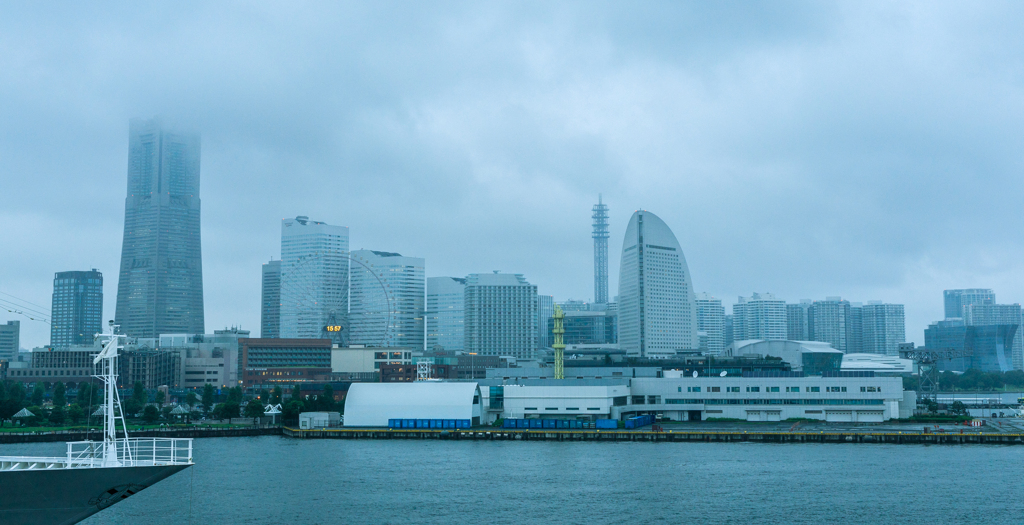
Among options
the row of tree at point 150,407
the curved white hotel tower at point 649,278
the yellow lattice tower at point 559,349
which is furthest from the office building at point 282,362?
the yellow lattice tower at point 559,349

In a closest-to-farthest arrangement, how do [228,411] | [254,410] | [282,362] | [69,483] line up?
1. [69,483]
2. [254,410]
3. [228,411]
4. [282,362]

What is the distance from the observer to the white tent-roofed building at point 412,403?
290 ft

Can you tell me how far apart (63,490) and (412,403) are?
60.6 meters

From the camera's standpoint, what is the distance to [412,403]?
293 feet

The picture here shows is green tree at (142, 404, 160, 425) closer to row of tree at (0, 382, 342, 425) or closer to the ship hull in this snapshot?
row of tree at (0, 382, 342, 425)

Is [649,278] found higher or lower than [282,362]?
higher

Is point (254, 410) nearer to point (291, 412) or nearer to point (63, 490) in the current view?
point (291, 412)

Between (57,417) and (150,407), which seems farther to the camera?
(150,407)

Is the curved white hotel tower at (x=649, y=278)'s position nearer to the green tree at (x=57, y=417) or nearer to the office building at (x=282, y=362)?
the office building at (x=282, y=362)

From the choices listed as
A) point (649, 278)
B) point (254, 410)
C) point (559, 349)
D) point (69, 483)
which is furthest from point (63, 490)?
point (649, 278)

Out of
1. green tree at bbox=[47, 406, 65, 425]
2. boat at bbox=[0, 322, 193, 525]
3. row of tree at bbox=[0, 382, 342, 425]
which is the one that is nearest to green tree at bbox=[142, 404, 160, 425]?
row of tree at bbox=[0, 382, 342, 425]

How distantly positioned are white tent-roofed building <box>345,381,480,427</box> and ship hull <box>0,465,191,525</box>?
58.4 m

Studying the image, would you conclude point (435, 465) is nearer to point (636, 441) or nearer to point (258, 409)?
point (636, 441)

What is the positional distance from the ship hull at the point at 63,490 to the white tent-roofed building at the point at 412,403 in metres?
58.4
